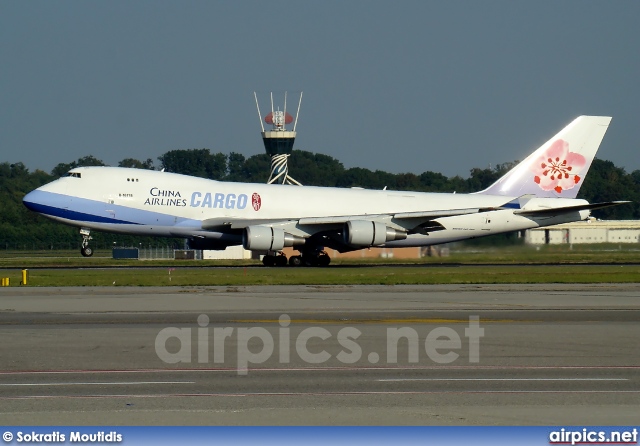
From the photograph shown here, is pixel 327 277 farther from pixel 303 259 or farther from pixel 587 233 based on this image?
pixel 587 233

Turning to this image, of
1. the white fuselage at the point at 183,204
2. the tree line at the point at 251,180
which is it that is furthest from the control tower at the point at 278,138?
the white fuselage at the point at 183,204

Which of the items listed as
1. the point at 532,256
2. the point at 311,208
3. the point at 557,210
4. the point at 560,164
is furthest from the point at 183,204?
the point at 560,164

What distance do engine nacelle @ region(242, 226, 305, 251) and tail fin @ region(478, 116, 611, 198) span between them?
12.7 metres

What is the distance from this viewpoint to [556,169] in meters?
48.5

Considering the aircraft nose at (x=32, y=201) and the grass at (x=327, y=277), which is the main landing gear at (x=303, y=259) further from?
the aircraft nose at (x=32, y=201)

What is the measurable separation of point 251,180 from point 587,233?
74.3m

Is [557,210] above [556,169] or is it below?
below

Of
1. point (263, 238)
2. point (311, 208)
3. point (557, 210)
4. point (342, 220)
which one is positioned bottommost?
point (263, 238)

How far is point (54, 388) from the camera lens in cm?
1168

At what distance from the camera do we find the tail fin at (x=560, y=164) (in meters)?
48.5

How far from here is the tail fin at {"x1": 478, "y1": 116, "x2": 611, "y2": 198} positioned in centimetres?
4853

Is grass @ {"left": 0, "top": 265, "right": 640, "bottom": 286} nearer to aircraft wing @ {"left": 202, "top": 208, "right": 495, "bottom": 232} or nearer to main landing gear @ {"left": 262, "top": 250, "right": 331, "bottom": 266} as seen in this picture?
aircraft wing @ {"left": 202, "top": 208, "right": 495, "bottom": 232}

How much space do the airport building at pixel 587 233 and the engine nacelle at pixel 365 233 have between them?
719cm

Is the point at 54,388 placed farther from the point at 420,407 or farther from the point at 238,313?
the point at 238,313
